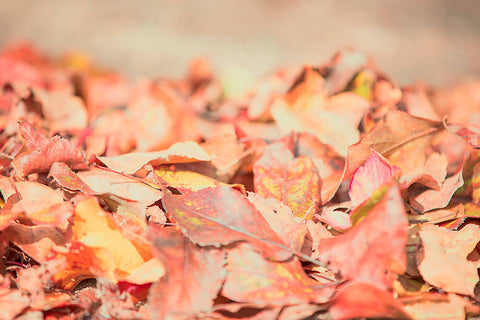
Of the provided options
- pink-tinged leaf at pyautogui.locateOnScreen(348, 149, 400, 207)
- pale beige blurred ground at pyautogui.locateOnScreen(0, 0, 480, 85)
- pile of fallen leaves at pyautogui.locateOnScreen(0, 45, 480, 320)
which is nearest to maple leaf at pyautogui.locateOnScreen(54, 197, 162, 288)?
pile of fallen leaves at pyautogui.locateOnScreen(0, 45, 480, 320)

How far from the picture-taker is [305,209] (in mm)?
520

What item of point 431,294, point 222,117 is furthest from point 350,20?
point 431,294

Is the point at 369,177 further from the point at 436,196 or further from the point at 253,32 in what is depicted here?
the point at 253,32

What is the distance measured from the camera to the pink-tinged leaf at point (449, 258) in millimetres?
422

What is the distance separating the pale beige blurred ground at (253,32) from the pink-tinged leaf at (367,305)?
3.87ft

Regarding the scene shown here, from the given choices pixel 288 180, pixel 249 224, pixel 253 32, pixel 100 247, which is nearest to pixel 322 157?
pixel 288 180

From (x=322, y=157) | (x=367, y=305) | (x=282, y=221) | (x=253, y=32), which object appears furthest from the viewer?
(x=253, y=32)

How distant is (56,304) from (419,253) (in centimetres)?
38

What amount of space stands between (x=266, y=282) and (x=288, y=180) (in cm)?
18

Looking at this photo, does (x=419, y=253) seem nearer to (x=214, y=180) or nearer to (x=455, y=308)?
(x=455, y=308)

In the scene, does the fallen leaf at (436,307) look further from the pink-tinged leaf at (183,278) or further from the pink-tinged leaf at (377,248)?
the pink-tinged leaf at (183,278)

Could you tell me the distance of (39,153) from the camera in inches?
20.3

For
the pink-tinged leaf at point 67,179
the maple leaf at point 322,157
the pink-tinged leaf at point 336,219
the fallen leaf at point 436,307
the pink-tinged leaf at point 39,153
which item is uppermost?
the pink-tinged leaf at point 39,153

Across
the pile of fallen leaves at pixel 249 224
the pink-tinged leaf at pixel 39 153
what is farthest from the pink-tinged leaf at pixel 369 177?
the pink-tinged leaf at pixel 39 153
